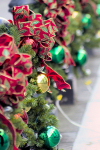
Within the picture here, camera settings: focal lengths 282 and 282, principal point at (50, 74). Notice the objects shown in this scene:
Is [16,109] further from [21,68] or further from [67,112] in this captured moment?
[67,112]

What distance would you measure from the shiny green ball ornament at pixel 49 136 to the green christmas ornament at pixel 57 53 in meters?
0.84

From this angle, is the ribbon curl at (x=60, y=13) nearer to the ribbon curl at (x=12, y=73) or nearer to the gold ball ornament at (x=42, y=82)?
the gold ball ornament at (x=42, y=82)

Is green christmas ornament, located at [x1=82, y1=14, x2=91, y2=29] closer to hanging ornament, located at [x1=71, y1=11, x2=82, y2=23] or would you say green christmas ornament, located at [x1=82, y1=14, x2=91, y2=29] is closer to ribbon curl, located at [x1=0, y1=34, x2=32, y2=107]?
hanging ornament, located at [x1=71, y1=11, x2=82, y2=23]

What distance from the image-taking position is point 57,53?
241cm

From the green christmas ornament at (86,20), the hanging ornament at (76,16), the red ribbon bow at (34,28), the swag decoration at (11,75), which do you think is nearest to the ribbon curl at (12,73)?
the swag decoration at (11,75)

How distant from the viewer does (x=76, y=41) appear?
3.27 metres

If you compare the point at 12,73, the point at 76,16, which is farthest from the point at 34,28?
the point at 76,16

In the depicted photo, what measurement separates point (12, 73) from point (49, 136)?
0.63 metres

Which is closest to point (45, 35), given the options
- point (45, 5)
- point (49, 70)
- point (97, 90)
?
point (49, 70)

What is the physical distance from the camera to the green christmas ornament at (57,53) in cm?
241

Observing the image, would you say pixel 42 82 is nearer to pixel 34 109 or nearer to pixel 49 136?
pixel 34 109

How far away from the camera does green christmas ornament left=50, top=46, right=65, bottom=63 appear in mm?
2406

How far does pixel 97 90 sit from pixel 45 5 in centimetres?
122

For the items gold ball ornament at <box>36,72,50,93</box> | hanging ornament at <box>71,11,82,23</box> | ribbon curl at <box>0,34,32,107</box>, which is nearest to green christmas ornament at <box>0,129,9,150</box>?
ribbon curl at <box>0,34,32,107</box>
